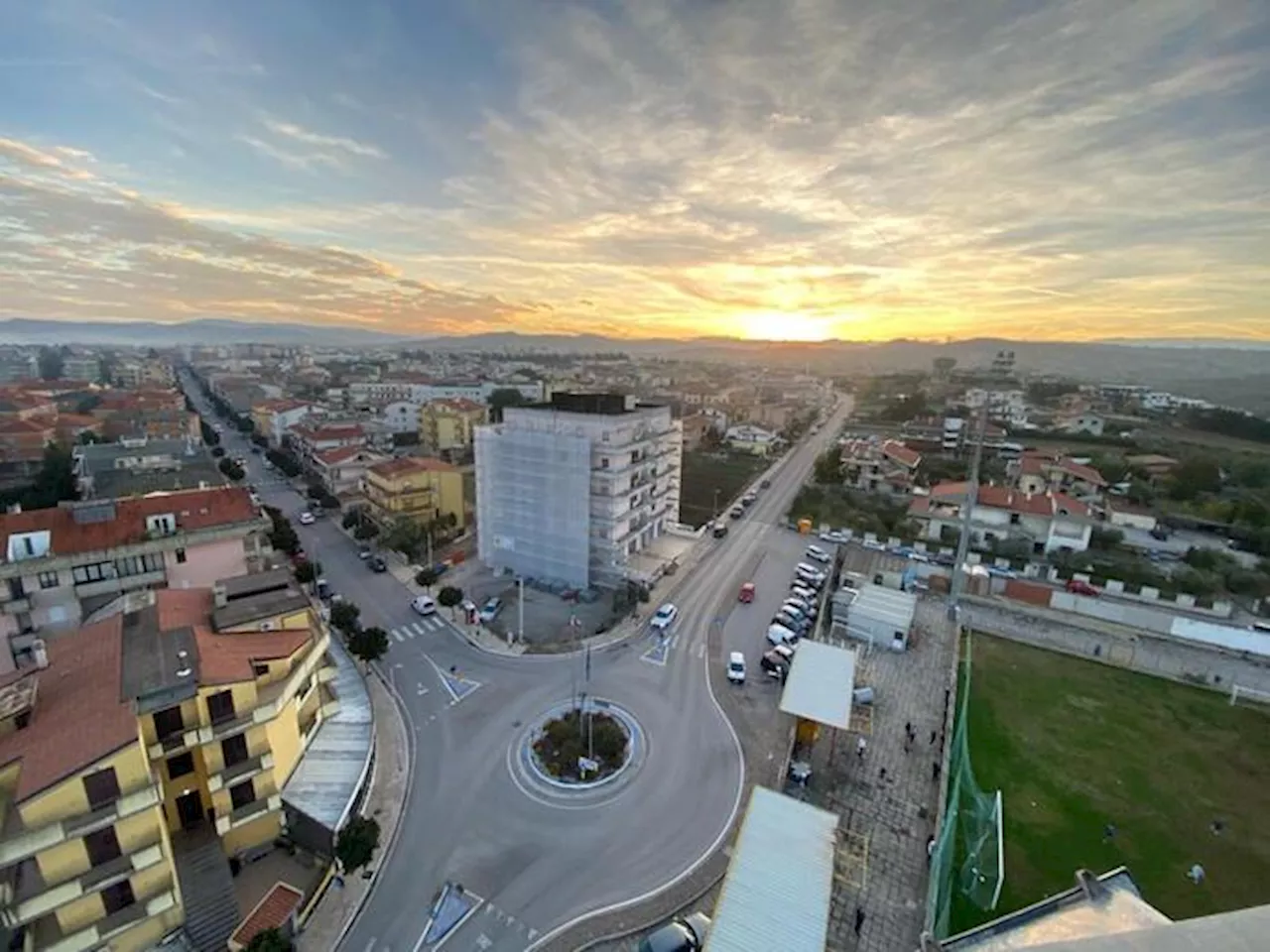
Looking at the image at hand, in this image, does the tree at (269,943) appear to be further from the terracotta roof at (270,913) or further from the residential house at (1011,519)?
the residential house at (1011,519)

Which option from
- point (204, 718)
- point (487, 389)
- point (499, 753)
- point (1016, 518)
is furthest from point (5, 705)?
point (487, 389)

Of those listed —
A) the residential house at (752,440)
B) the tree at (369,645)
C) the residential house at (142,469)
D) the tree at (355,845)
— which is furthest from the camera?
the residential house at (752,440)

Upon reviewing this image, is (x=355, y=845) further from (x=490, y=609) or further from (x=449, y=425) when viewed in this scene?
(x=449, y=425)

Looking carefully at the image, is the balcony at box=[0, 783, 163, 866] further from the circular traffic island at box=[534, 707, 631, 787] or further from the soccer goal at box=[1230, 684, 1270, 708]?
the soccer goal at box=[1230, 684, 1270, 708]

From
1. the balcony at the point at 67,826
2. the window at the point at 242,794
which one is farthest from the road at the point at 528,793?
the balcony at the point at 67,826

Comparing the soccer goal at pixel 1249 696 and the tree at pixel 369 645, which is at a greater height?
the tree at pixel 369 645

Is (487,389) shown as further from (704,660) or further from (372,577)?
(704,660)

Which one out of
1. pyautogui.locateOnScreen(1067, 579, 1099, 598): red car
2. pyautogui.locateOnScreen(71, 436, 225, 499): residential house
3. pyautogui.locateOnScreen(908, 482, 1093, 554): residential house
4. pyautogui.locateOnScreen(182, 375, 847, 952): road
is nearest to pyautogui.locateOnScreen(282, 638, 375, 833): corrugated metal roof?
pyautogui.locateOnScreen(182, 375, 847, 952): road
